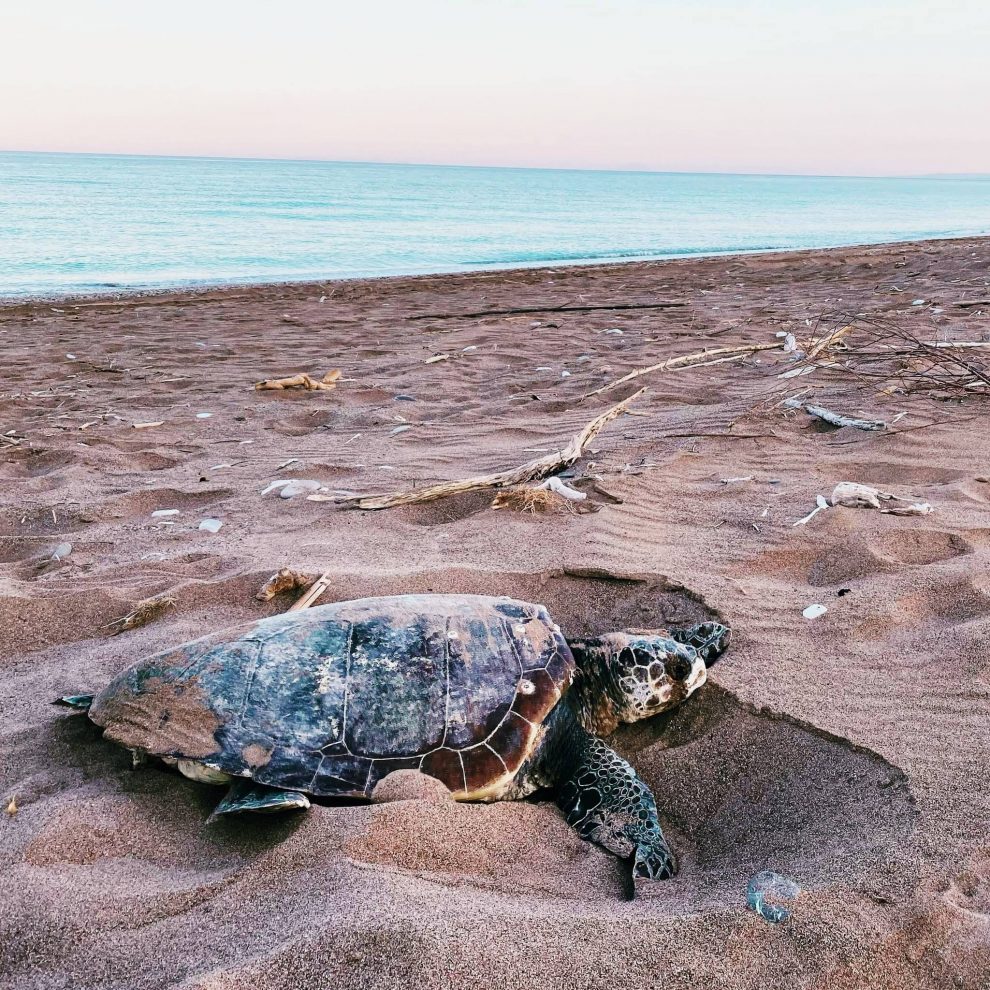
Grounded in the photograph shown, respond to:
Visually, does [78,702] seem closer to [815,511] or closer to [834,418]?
[815,511]

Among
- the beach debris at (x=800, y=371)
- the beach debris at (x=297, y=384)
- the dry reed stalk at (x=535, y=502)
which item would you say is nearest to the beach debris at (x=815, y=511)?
the dry reed stalk at (x=535, y=502)

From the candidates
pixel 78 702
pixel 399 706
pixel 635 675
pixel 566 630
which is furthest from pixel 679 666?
pixel 78 702

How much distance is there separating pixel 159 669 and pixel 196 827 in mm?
495

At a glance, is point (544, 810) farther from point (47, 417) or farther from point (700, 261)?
point (700, 261)

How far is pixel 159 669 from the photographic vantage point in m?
2.30

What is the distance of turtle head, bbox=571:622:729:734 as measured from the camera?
2.45 m

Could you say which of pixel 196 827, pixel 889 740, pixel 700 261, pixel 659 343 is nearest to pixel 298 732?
pixel 196 827

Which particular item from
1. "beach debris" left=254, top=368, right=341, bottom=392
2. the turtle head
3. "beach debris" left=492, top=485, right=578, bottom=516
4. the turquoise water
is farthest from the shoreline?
the turtle head

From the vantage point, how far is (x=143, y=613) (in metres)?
3.00

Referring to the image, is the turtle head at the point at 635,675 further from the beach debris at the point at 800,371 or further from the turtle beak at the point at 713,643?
the beach debris at the point at 800,371

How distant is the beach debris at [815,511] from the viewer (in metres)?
3.49

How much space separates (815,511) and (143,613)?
2.84m

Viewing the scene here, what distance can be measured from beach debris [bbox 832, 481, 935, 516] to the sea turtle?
1560mm

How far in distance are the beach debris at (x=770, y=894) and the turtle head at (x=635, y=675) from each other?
2.60 feet
